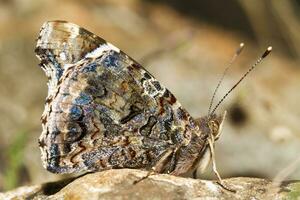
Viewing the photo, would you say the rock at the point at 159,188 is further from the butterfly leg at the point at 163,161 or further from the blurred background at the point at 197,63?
the blurred background at the point at 197,63

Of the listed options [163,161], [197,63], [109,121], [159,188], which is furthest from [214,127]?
[197,63]

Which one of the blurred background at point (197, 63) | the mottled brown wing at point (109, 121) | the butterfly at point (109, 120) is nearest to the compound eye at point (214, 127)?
the butterfly at point (109, 120)

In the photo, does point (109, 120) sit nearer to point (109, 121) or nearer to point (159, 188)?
point (109, 121)

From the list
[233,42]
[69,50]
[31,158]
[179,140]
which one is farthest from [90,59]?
[233,42]

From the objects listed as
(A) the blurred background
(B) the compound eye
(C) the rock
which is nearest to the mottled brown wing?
(B) the compound eye

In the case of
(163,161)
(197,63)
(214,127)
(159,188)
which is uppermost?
(197,63)

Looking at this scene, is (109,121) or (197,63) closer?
(109,121)
